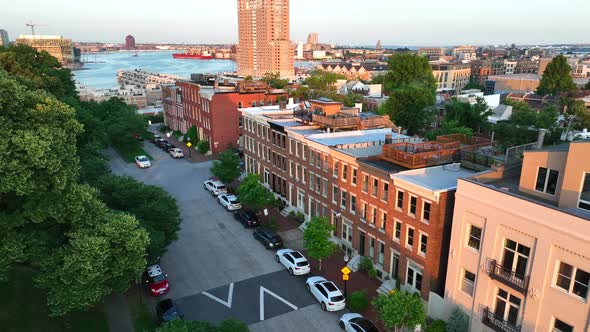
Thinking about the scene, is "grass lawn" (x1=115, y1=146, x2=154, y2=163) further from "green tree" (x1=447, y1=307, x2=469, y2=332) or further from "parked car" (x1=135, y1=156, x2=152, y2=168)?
"green tree" (x1=447, y1=307, x2=469, y2=332)

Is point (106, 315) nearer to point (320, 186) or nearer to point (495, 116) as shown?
point (320, 186)

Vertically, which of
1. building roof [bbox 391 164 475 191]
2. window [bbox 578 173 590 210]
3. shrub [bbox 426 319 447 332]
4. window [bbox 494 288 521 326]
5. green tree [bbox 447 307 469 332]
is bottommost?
shrub [bbox 426 319 447 332]

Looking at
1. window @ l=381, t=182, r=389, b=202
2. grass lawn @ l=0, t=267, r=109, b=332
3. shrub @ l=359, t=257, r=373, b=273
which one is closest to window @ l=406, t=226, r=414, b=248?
window @ l=381, t=182, r=389, b=202

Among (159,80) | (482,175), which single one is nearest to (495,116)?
(482,175)

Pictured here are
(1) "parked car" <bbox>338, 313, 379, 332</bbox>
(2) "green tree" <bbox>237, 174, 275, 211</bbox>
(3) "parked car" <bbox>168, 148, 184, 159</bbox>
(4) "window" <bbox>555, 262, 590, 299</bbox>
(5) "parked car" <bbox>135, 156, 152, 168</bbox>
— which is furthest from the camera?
(3) "parked car" <bbox>168, 148, 184, 159</bbox>

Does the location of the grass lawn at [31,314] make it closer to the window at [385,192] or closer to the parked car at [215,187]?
the window at [385,192]

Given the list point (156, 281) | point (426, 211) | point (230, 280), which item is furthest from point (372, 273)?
point (156, 281)

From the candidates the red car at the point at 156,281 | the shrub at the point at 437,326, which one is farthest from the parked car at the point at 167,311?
the shrub at the point at 437,326

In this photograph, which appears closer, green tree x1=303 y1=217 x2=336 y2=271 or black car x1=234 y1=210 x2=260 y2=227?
green tree x1=303 y1=217 x2=336 y2=271
